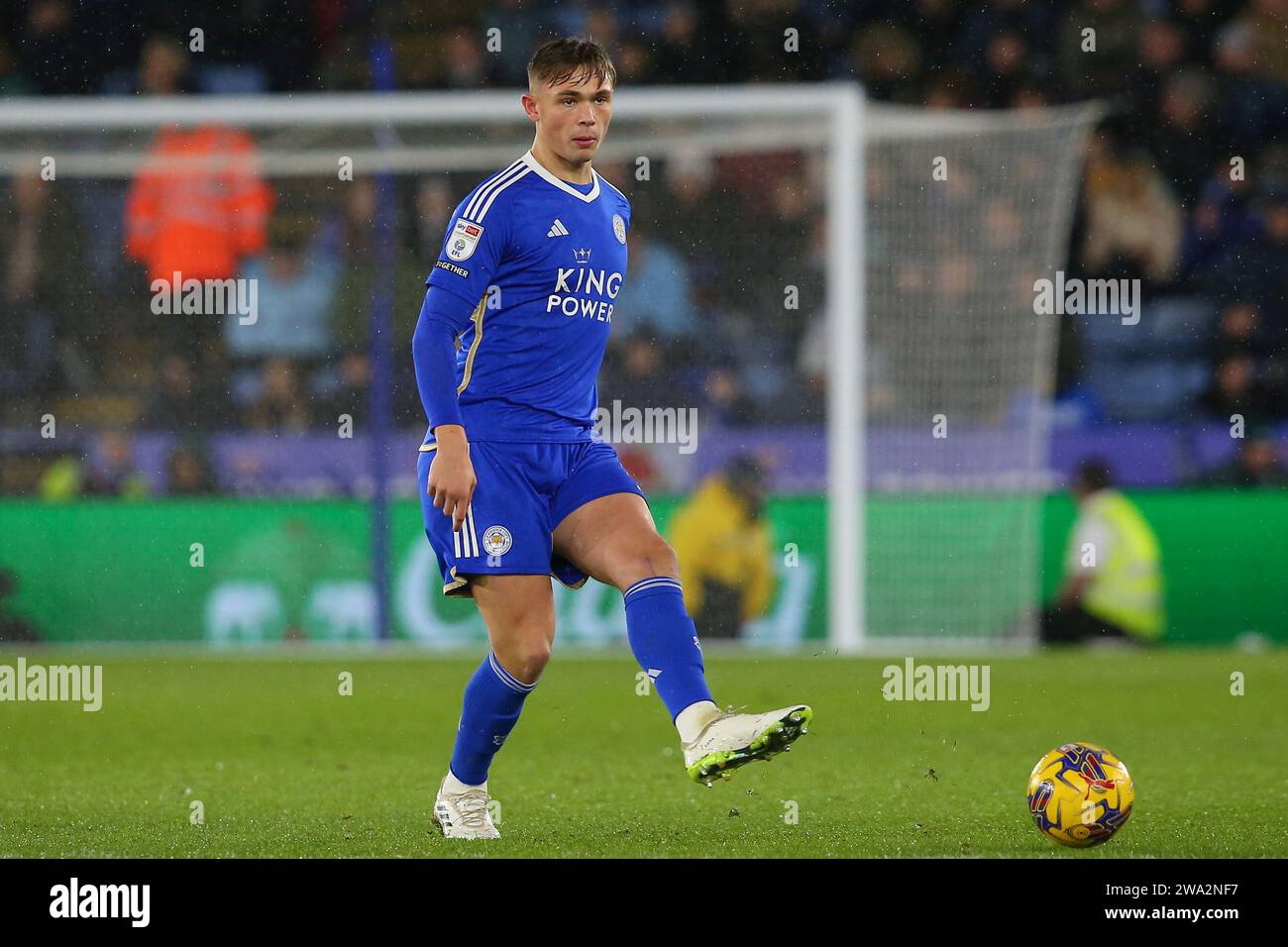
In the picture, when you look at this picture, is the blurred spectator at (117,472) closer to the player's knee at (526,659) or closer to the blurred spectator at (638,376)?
the blurred spectator at (638,376)

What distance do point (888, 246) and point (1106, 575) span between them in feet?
9.03

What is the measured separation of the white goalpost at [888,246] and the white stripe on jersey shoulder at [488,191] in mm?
7196

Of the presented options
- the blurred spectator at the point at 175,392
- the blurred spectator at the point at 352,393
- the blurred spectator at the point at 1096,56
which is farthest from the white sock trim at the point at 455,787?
the blurred spectator at the point at 1096,56

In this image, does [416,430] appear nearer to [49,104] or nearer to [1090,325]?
[49,104]

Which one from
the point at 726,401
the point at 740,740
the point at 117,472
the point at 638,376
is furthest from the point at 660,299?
the point at 740,740

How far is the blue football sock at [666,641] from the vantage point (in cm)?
498

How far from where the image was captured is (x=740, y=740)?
469 centimetres

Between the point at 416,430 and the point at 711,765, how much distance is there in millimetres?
8432

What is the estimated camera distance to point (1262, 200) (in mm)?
16109

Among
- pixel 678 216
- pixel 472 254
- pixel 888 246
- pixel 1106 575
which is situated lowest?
pixel 1106 575

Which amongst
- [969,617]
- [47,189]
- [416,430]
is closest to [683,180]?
[416,430]

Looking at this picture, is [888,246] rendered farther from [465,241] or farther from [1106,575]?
[465,241]

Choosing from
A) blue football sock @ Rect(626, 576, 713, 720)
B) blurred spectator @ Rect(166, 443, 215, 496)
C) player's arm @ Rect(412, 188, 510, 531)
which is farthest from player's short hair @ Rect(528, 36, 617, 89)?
blurred spectator @ Rect(166, 443, 215, 496)

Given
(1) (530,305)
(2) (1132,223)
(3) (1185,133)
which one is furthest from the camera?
(3) (1185,133)
